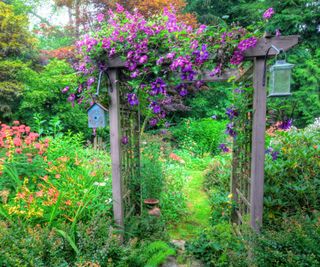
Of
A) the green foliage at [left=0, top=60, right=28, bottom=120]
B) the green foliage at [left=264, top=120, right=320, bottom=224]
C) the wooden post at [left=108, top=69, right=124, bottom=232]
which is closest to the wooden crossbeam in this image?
the wooden post at [left=108, top=69, right=124, bottom=232]

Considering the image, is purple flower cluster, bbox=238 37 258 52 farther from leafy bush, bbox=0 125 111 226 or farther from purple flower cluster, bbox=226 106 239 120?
leafy bush, bbox=0 125 111 226

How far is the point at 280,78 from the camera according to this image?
5.87 ft

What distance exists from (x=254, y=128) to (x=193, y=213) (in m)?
1.99

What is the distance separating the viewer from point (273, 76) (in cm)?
180

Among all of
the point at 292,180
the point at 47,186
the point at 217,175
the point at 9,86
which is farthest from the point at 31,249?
the point at 9,86

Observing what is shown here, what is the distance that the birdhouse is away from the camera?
2.22 meters

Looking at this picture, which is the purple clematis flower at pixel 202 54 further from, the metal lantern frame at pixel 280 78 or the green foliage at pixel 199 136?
the green foliage at pixel 199 136

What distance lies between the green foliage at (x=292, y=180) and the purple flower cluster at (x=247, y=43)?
1562 mm

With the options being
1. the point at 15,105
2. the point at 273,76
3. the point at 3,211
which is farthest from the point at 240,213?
the point at 15,105

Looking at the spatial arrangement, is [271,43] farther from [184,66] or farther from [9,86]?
[9,86]

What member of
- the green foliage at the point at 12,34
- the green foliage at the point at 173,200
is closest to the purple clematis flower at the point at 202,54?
the green foliage at the point at 173,200

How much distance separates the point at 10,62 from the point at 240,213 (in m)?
5.48

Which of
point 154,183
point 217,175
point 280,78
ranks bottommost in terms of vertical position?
point 217,175

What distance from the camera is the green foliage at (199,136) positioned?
711cm
